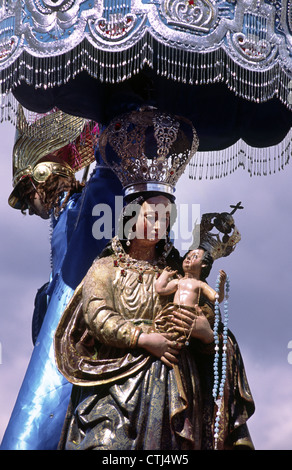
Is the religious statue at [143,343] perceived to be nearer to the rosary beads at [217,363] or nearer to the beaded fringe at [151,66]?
the rosary beads at [217,363]

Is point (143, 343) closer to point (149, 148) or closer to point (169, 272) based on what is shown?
point (169, 272)

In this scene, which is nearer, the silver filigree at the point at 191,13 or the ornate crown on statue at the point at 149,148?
the silver filigree at the point at 191,13

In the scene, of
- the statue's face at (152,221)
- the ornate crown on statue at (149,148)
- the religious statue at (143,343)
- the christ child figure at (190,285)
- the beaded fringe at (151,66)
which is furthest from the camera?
the ornate crown on statue at (149,148)

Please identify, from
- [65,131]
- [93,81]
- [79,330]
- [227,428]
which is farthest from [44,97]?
[227,428]

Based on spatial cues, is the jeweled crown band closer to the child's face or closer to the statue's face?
the statue's face

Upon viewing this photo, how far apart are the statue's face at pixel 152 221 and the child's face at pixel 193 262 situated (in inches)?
9.5

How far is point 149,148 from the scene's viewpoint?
7488 millimetres

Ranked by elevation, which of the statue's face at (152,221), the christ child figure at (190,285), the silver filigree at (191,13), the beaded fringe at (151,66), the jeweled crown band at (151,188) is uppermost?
the silver filigree at (191,13)

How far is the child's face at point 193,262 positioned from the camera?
282 inches

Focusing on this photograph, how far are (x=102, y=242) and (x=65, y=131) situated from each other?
33.9 inches

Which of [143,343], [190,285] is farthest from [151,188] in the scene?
[143,343]

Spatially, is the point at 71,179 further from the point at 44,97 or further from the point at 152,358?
the point at 152,358

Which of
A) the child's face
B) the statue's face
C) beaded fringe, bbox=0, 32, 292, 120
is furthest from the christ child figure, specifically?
beaded fringe, bbox=0, 32, 292, 120

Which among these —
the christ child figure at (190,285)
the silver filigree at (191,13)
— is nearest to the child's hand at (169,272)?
the christ child figure at (190,285)
